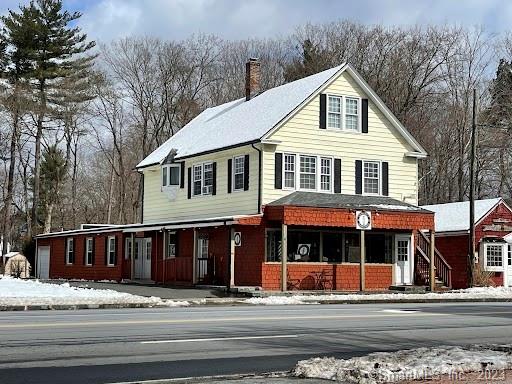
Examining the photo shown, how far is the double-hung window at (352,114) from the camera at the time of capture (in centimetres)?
3550

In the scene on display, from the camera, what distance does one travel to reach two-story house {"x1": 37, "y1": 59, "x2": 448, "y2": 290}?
31.8m

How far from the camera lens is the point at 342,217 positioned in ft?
103

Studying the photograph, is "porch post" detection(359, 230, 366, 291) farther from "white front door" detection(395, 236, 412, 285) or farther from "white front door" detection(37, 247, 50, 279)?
"white front door" detection(37, 247, 50, 279)

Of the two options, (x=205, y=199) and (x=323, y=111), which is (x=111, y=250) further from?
(x=323, y=111)

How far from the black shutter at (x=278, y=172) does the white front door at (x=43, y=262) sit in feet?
72.1

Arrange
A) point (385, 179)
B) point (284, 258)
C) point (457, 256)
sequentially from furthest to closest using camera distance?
1. point (457, 256)
2. point (385, 179)
3. point (284, 258)

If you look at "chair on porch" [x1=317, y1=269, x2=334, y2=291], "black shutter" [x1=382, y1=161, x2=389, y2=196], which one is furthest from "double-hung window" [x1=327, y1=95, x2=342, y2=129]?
"chair on porch" [x1=317, y1=269, x2=334, y2=291]

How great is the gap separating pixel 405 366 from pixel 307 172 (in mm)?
24897

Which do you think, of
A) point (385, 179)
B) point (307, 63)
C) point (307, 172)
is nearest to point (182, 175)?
point (307, 172)

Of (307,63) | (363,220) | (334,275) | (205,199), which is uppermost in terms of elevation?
(307,63)

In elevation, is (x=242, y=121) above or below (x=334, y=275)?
above

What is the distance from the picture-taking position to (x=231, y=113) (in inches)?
1612

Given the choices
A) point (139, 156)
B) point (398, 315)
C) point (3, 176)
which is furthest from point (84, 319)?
point (3, 176)

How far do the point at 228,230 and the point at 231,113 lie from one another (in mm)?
10725
